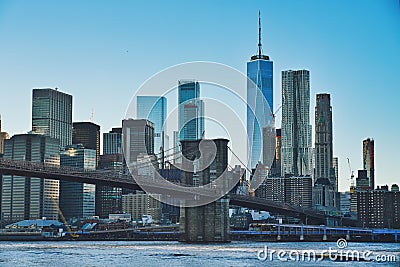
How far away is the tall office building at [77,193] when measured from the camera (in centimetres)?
13650

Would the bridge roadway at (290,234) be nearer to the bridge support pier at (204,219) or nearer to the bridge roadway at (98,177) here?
the bridge roadway at (98,177)

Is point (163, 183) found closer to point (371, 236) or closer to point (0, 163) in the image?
point (0, 163)

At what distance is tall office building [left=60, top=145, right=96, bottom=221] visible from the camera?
448ft

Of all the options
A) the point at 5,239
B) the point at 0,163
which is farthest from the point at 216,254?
the point at 5,239

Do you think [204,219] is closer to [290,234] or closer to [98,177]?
[98,177]

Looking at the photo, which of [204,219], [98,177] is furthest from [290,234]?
[98,177]

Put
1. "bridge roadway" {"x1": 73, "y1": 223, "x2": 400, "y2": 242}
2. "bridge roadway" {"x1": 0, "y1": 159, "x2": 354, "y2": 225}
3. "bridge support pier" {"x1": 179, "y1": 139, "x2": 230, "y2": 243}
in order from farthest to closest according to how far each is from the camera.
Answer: "bridge roadway" {"x1": 73, "y1": 223, "x2": 400, "y2": 242}, "bridge support pier" {"x1": 179, "y1": 139, "x2": 230, "y2": 243}, "bridge roadway" {"x1": 0, "y1": 159, "x2": 354, "y2": 225}

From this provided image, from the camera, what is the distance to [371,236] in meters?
93.2

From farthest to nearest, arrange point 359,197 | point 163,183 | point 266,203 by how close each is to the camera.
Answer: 1. point 359,197
2. point 266,203
3. point 163,183

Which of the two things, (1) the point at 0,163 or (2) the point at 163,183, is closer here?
(1) the point at 0,163

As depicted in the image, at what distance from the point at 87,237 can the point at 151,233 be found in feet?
27.3

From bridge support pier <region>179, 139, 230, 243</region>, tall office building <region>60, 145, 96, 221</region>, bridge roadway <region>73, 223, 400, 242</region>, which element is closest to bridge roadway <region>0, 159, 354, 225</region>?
bridge support pier <region>179, 139, 230, 243</region>

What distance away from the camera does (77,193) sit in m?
138

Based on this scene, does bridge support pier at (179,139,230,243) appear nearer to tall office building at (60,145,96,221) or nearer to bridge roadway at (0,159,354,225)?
bridge roadway at (0,159,354,225)
